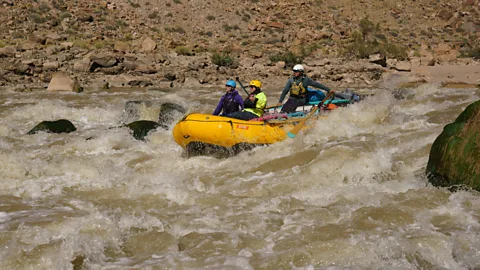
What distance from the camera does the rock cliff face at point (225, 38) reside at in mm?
17641

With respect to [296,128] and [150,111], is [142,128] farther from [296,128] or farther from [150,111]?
[296,128]

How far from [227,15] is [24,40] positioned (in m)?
12.1

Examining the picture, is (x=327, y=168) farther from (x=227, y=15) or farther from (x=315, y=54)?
(x=227, y=15)

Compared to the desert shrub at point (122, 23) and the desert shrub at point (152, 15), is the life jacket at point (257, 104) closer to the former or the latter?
the desert shrub at point (122, 23)

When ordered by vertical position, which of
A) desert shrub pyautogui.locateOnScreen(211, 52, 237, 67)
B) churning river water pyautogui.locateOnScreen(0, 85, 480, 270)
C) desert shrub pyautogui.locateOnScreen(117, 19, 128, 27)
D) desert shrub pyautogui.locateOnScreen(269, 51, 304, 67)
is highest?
desert shrub pyautogui.locateOnScreen(117, 19, 128, 27)

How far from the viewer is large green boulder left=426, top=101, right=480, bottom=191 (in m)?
5.49

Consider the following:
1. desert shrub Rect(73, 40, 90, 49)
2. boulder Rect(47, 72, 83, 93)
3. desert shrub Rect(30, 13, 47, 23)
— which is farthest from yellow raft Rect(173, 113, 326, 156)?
desert shrub Rect(30, 13, 47, 23)

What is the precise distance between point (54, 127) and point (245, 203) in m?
5.69

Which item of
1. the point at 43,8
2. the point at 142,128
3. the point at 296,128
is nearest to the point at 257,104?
the point at 296,128

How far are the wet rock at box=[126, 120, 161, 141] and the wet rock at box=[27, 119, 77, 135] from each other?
4.36 feet

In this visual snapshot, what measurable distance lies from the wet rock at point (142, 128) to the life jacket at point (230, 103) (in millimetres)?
1760

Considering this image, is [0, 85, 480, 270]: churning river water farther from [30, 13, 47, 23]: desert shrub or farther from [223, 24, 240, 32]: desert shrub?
[223, 24, 240, 32]: desert shrub

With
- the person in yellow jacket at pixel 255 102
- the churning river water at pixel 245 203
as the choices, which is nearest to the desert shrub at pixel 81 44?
the churning river water at pixel 245 203

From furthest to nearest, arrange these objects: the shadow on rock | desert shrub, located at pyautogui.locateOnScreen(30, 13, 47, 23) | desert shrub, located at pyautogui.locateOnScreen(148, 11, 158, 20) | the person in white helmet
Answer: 1. desert shrub, located at pyautogui.locateOnScreen(148, 11, 158, 20)
2. desert shrub, located at pyautogui.locateOnScreen(30, 13, 47, 23)
3. the shadow on rock
4. the person in white helmet
